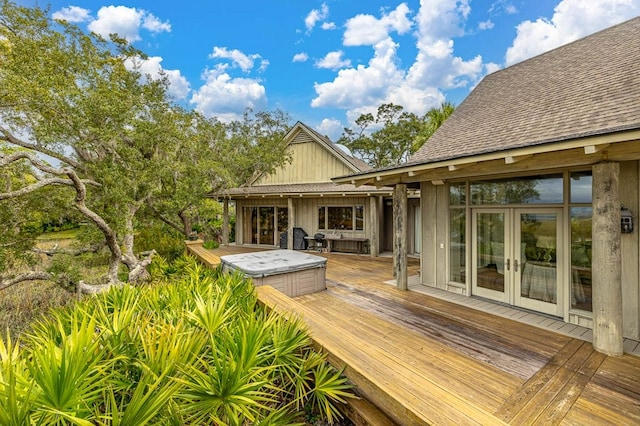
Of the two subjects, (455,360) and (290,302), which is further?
(290,302)

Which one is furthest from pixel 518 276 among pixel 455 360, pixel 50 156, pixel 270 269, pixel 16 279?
pixel 50 156

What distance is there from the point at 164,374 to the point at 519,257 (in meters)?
5.92

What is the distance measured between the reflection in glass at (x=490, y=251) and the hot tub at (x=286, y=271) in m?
3.41

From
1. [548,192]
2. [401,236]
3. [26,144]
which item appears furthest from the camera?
[26,144]

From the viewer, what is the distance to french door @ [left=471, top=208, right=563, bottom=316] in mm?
4992

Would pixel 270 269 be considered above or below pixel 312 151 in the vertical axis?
below

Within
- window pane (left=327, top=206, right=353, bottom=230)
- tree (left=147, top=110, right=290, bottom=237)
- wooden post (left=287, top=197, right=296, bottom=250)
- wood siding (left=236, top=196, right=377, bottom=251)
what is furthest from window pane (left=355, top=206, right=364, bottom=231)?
tree (left=147, top=110, right=290, bottom=237)

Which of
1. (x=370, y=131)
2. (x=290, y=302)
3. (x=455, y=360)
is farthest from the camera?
(x=370, y=131)

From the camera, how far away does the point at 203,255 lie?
32.1 ft

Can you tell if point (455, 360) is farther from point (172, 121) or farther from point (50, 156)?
point (50, 156)

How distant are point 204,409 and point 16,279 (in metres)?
8.83

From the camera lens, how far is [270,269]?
20.6 feet

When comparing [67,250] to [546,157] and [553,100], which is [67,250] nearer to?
[546,157]

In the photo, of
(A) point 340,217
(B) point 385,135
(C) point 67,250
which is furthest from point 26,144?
(B) point 385,135
